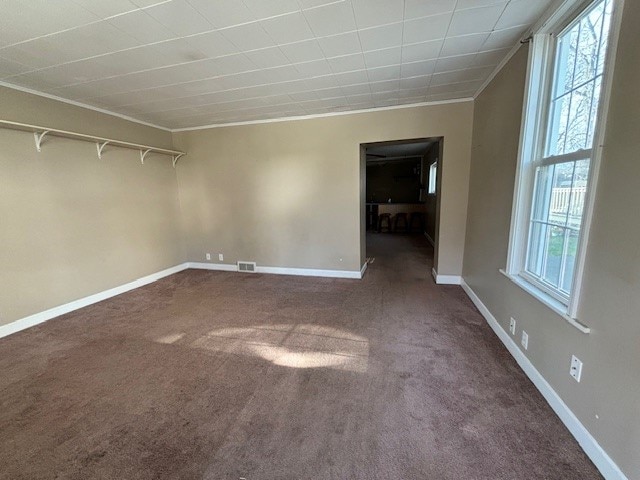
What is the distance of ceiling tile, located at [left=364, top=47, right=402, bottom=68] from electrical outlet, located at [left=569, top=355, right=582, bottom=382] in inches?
99.0

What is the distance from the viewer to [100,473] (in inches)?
49.1

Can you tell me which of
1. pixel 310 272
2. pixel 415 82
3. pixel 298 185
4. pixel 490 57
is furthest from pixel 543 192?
pixel 310 272

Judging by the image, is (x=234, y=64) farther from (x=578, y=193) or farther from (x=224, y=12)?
(x=578, y=193)

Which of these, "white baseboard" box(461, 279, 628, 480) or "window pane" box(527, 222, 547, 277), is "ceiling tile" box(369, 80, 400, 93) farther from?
"white baseboard" box(461, 279, 628, 480)

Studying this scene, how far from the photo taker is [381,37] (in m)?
2.00

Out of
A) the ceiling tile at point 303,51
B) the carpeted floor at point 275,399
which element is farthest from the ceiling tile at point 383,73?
the carpeted floor at point 275,399

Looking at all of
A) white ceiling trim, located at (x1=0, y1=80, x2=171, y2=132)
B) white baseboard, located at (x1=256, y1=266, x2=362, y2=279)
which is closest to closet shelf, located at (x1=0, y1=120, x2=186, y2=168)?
white ceiling trim, located at (x1=0, y1=80, x2=171, y2=132)

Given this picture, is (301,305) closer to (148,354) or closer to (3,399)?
(148,354)

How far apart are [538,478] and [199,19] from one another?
10.7 ft

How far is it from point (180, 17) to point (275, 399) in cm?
264

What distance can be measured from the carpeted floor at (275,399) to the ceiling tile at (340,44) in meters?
2.55

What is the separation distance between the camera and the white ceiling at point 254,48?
1672 mm

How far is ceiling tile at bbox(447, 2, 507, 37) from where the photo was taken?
5.62ft

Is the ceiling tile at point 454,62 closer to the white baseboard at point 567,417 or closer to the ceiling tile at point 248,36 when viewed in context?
the ceiling tile at point 248,36
